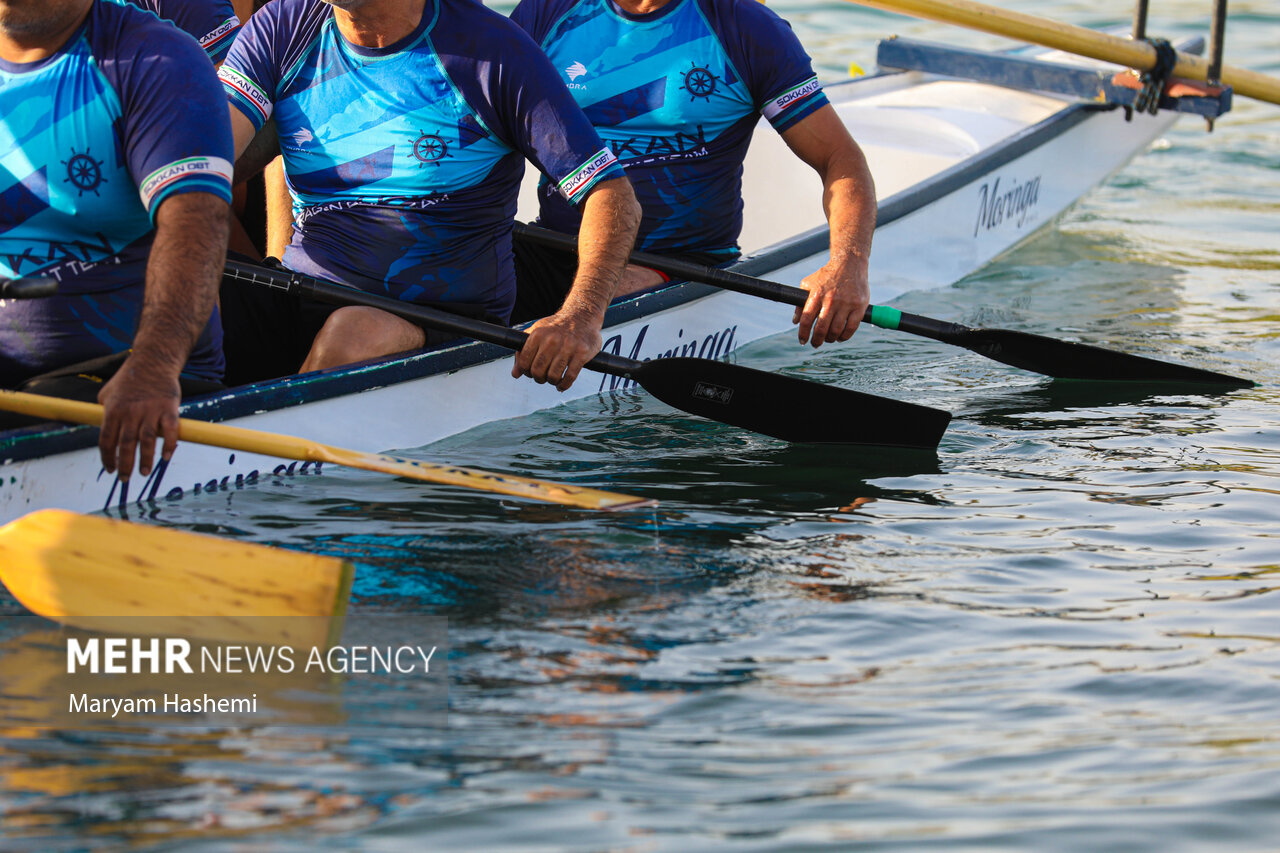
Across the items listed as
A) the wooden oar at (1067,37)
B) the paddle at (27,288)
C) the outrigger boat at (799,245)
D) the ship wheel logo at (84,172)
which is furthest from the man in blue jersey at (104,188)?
the wooden oar at (1067,37)

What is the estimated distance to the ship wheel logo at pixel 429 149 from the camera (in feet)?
13.1

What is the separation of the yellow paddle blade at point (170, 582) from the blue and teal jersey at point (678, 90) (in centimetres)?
231

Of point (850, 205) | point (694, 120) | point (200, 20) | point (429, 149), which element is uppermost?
point (200, 20)

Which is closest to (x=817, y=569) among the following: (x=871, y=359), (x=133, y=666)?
(x=133, y=666)

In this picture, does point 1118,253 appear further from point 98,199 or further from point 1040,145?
point 98,199

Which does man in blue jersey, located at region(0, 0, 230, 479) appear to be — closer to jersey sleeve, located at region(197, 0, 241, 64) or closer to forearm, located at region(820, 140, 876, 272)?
jersey sleeve, located at region(197, 0, 241, 64)

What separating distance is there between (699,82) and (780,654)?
2.33 metres

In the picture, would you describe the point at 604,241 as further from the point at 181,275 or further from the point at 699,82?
the point at 181,275

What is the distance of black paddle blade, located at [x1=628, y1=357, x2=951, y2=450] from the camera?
4258 millimetres

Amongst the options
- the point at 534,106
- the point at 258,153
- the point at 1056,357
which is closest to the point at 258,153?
the point at 258,153

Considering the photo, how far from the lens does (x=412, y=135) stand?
399cm

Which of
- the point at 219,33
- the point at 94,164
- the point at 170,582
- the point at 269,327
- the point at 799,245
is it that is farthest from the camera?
the point at 799,245

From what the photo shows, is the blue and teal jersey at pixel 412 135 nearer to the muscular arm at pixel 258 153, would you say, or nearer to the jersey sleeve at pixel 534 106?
the jersey sleeve at pixel 534 106

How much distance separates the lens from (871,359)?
5.55m
